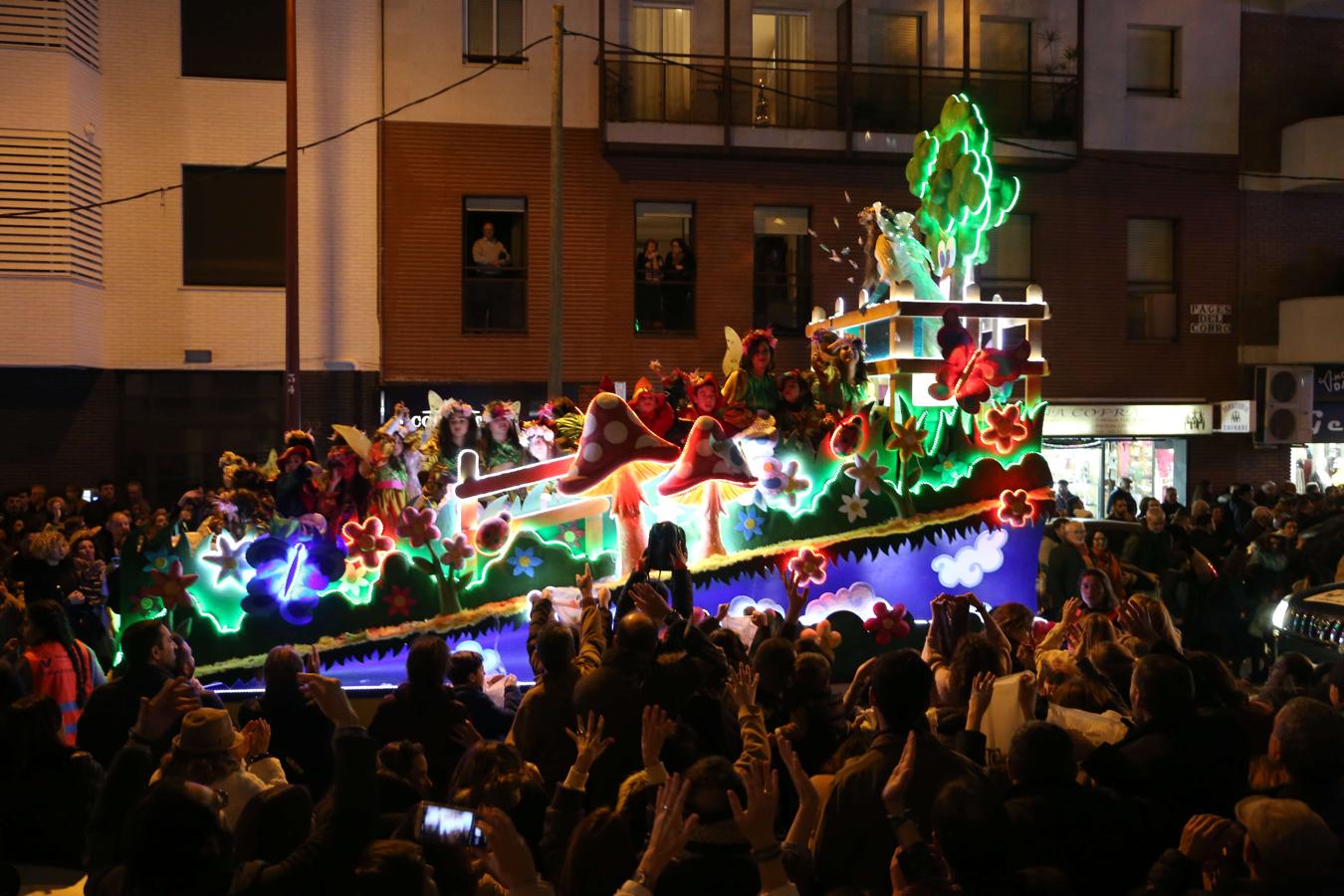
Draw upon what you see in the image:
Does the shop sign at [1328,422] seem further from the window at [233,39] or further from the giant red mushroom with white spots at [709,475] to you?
the window at [233,39]

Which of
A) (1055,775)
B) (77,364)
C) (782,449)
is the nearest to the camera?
(1055,775)

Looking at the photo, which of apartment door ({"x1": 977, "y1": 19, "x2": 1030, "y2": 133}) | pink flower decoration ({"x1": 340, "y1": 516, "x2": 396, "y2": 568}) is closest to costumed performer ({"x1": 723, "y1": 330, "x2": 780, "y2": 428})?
pink flower decoration ({"x1": 340, "y1": 516, "x2": 396, "y2": 568})

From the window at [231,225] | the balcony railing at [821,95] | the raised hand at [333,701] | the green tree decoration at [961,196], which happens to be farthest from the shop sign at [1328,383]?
the raised hand at [333,701]

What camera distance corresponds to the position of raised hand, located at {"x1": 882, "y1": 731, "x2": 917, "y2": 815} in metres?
4.22

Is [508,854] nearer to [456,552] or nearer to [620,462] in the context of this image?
[456,552]

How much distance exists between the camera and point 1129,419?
22141 millimetres

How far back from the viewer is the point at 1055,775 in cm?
432

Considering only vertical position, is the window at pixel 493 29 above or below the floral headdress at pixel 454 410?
above

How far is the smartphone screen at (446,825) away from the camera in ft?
13.2

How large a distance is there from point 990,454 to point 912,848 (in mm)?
7617

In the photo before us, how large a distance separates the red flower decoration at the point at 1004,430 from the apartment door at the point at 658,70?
37.1ft

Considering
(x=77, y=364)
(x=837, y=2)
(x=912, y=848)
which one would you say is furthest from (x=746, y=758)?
(x=837, y=2)

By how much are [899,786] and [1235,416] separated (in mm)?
20323

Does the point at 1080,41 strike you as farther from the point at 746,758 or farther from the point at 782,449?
the point at 746,758
